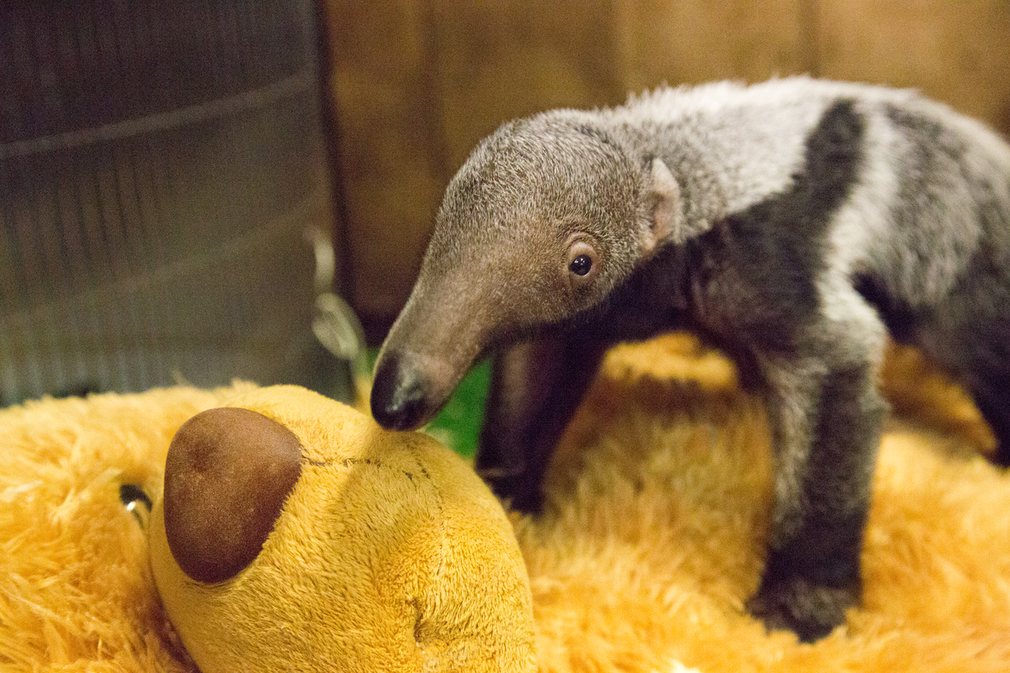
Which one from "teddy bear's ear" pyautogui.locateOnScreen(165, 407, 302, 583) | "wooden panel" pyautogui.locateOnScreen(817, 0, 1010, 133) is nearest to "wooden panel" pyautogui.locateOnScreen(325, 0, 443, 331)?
"wooden panel" pyautogui.locateOnScreen(817, 0, 1010, 133)

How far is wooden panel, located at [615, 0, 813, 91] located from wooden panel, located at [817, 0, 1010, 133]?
98mm

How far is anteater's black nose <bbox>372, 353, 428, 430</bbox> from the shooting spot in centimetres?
116

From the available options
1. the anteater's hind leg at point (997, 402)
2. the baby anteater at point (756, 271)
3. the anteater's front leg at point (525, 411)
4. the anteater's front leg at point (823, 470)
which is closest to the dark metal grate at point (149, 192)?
the anteater's front leg at point (525, 411)

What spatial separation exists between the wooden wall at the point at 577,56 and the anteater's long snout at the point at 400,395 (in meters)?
1.45

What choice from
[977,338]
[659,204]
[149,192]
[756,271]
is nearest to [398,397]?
[659,204]

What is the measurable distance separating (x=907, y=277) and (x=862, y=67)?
3.80 feet

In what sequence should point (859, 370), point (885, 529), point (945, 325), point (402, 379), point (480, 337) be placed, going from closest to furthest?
point (402, 379)
point (480, 337)
point (859, 370)
point (885, 529)
point (945, 325)

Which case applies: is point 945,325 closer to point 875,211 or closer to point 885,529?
point 875,211

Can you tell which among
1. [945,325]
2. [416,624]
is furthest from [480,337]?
[945,325]

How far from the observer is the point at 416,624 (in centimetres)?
109

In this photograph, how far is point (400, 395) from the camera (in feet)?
3.81

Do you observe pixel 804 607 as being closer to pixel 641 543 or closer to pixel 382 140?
pixel 641 543

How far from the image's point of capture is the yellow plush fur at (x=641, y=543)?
3.94 feet

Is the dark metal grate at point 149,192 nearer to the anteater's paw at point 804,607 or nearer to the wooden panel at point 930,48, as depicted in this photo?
the anteater's paw at point 804,607
